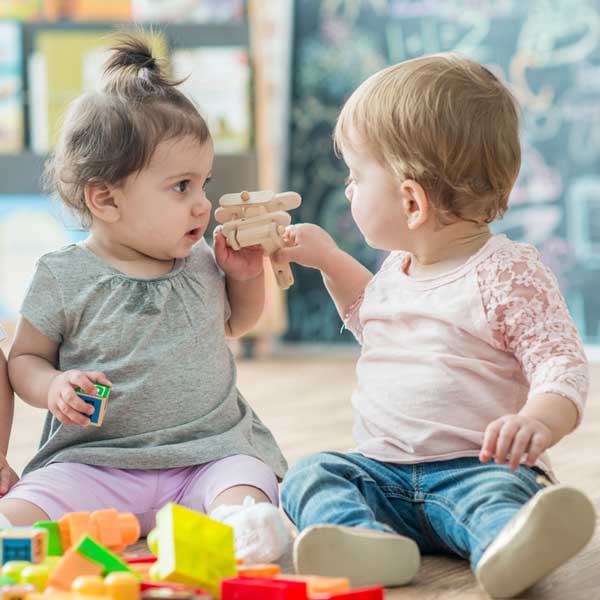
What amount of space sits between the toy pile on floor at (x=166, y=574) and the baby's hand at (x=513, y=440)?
0.55 ft

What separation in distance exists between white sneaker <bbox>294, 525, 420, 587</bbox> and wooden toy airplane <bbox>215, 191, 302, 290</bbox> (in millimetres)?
432

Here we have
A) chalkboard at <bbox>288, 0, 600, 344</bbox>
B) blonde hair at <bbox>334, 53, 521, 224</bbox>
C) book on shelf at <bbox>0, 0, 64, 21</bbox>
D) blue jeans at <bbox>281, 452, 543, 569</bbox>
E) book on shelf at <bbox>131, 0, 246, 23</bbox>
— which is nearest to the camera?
blue jeans at <bbox>281, 452, 543, 569</bbox>

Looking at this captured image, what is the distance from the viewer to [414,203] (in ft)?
3.94

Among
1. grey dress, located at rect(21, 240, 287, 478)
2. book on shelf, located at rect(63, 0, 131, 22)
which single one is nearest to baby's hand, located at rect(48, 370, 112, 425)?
grey dress, located at rect(21, 240, 287, 478)

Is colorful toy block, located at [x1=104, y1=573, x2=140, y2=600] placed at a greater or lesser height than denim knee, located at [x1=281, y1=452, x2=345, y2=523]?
greater

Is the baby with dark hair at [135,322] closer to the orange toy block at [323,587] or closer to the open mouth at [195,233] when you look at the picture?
the open mouth at [195,233]

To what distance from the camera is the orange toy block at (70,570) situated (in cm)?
89

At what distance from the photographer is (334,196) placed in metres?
3.28

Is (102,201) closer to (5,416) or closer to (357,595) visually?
(5,416)

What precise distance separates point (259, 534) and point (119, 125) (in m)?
0.51

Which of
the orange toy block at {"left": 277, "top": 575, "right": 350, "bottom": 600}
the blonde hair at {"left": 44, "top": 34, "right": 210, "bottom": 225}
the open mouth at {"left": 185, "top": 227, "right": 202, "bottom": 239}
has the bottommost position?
the orange toy block at {"left": 277, "top": 575, "right": 350, "bottom": 600}

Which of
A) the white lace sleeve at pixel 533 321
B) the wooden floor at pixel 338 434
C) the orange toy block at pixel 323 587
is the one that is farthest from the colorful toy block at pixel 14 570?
the white lace sleeve at pixel 533 321

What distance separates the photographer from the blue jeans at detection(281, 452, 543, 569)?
1042 mm

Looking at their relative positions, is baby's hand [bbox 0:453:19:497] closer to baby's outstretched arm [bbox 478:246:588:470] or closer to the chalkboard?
baby's outstretched arm [bbox 478:246:588:470]
